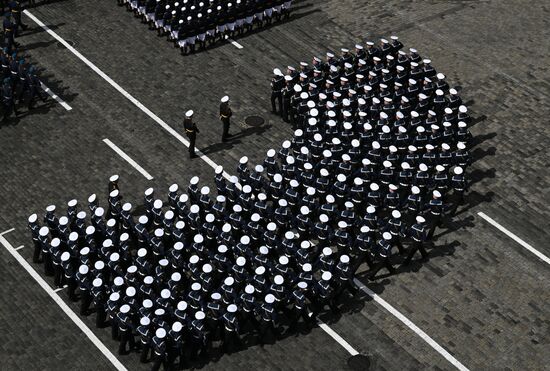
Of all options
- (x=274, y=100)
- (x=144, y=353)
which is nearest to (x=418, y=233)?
(x=144, y=353)

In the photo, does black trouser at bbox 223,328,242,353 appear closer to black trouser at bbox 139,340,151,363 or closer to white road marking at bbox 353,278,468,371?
black trouser at bbox 139,340,151,363

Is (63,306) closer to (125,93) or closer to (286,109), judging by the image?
(125,93)

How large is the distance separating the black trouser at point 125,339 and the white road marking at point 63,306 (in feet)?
1.19

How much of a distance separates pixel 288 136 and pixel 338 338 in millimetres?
11483

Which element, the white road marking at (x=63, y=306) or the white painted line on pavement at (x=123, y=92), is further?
the white painted line on pavement at (x=123, y=92)

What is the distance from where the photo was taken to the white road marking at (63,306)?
30.1 metres

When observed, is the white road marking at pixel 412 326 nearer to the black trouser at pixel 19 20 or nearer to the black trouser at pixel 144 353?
the black trouser at pixel 144 353

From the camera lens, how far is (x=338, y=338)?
3092cm

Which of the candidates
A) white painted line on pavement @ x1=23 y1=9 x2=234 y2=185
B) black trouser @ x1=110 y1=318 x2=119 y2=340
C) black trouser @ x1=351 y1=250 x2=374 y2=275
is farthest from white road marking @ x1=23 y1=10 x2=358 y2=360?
black trouser @ x1=110 y1=318 x2=119 y2=340

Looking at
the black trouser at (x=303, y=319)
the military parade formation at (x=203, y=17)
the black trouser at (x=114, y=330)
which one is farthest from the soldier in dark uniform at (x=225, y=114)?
the black trouser at (x=114, y=330)

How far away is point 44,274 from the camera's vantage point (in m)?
33.2

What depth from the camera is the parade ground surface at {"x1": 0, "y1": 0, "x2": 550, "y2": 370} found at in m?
30.7

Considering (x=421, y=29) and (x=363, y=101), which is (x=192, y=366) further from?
(x=421, y=29)

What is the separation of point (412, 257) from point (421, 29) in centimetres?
1660
